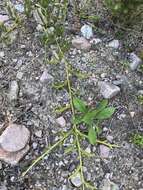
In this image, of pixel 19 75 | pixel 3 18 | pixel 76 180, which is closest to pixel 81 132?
pixel 76 180

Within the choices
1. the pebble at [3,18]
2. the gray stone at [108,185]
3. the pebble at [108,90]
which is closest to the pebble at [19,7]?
the pebble at [3,18]

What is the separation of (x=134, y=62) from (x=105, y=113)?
498mm

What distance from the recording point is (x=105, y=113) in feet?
9.16

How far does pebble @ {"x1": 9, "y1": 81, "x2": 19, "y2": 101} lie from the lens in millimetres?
2941

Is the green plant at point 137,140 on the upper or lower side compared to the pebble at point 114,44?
lower

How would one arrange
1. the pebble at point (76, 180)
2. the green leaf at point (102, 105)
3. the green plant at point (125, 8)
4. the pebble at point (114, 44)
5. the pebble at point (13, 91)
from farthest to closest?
the pebble at point (114, 44) → the green plant at point (125, 8) → the pebble at point (13, 91) → the green leaf at point (102, 105) → the pebble at point (76, 180)

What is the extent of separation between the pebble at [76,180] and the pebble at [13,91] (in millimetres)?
620

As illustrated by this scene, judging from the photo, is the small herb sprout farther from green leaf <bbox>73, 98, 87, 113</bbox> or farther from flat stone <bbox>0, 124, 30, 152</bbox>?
flat stone <bbox>0, 124, 30, 152</bbox>

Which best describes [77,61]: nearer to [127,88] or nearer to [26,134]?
[127,88]

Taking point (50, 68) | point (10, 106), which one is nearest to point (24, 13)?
point (50, 68)

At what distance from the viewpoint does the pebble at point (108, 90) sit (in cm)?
297

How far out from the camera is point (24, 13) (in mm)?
3234

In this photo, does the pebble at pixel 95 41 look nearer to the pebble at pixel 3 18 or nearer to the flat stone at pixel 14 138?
the pebble at pixel 3 18

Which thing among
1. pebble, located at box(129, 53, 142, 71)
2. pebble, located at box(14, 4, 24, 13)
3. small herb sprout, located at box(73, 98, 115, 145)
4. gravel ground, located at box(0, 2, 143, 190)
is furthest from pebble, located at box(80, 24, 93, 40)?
small herb sprout, located at box(73, 98, 115, 145)
